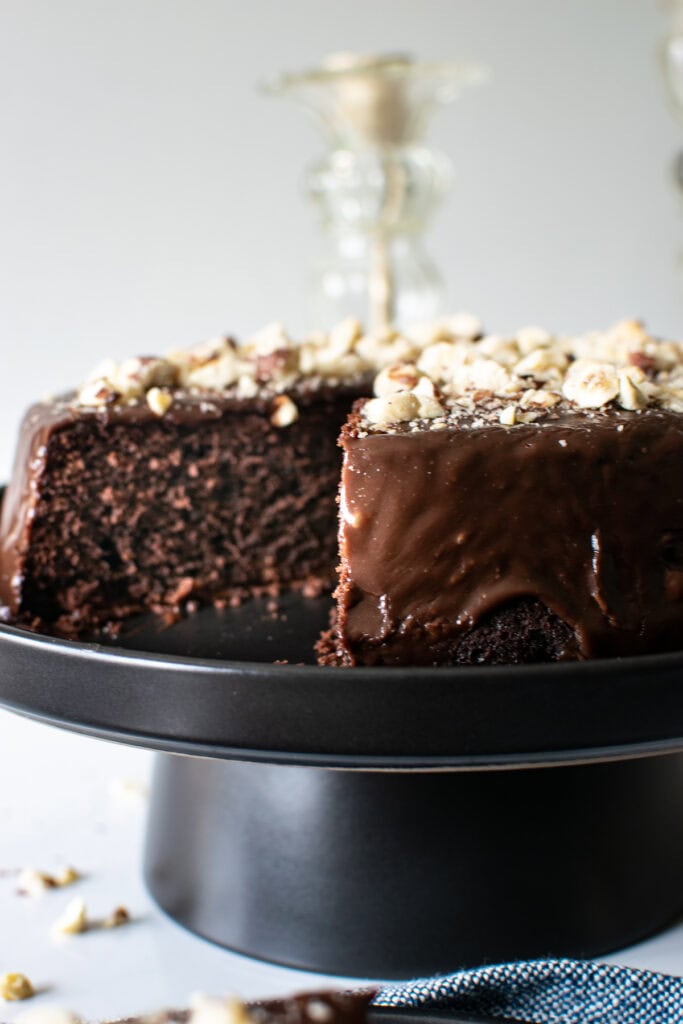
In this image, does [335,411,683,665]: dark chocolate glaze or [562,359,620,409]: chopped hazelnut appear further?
[562,359,620,409]: chopped hazelnut

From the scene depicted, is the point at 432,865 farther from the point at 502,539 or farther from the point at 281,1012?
the point at 281,1012

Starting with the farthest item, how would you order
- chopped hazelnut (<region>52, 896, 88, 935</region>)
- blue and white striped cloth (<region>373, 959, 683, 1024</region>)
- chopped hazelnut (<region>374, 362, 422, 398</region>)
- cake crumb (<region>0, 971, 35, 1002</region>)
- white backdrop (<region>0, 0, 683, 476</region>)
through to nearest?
white backdrop (<region>0, 0, 683, 476</region>) → chopped hazelnut (<region>374, 362, 422, 398</region>) → chopped hazelnut (<region>52, 896, 88, 935</region>) → cake crumb (<region>0, 971, 35, 1002</region>) → blue and white striped cloth (<region>373, 959, 683, 1024</region>)

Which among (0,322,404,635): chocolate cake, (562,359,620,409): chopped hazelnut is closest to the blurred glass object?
(0,322,404,635): chocolate cake

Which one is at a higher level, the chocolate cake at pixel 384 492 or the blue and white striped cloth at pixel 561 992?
the chocolate cake at pixel 384 492

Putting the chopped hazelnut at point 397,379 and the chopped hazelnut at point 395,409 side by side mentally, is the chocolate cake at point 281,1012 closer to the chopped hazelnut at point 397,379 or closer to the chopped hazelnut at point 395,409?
the chopped hazelnut at point 395,409

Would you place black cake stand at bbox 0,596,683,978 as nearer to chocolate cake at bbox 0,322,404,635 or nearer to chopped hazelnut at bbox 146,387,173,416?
chocolate cake at bbox 0,322,404,635

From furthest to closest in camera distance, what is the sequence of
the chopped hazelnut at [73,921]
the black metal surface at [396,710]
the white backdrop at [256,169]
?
the white backdrop at [256,169] → the chopped hazelnut at [73,921] → the black metal surface at [396,710]

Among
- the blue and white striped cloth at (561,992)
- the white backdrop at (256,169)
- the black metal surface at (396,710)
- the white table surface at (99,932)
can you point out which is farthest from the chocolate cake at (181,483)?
the white backdrop at (256,169)
